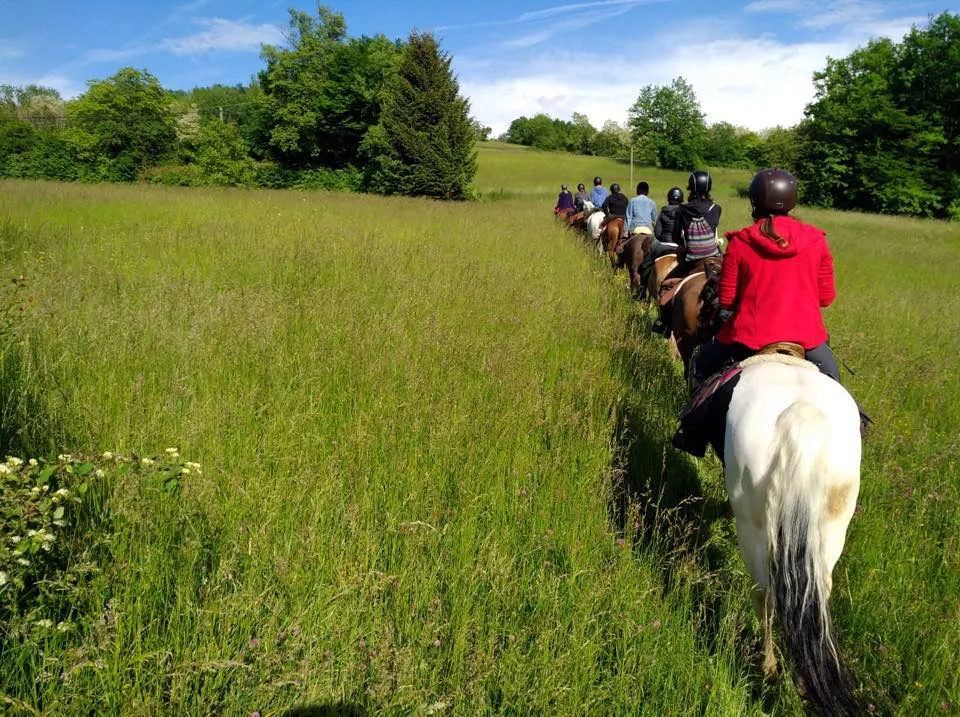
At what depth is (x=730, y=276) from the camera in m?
3.24

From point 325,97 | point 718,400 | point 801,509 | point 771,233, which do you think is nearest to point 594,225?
point 771,233

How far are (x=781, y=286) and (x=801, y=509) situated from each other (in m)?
1.29

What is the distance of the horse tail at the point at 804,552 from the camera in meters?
2.11

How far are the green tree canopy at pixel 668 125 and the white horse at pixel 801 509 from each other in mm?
78618

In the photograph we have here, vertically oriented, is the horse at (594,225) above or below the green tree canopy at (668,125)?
below

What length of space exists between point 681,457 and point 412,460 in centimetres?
214

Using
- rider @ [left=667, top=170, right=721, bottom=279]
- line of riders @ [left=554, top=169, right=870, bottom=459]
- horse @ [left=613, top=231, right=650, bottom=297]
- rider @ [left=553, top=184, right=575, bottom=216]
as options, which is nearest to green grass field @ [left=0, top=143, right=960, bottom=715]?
line of riders @ [left=554, top=169, right=870, bottom=459]

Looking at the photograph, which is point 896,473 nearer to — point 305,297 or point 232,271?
point 305,297

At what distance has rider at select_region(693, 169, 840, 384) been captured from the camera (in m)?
3.00

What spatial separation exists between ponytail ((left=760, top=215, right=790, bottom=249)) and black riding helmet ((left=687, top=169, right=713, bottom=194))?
3948 millimetres

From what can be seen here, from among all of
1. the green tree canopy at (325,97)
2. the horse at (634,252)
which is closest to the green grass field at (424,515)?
the horse at (634,252)

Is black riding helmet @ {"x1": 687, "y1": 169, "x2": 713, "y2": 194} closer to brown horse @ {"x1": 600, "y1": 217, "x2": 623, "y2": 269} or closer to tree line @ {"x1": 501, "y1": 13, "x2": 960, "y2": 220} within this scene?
brown horse @ {"x1": 600, "y1": 217, "x2": 623, "y2": 269}

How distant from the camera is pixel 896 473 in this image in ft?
12.2

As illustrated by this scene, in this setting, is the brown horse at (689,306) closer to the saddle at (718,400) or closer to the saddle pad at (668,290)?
the saddle pad at (668,290)
